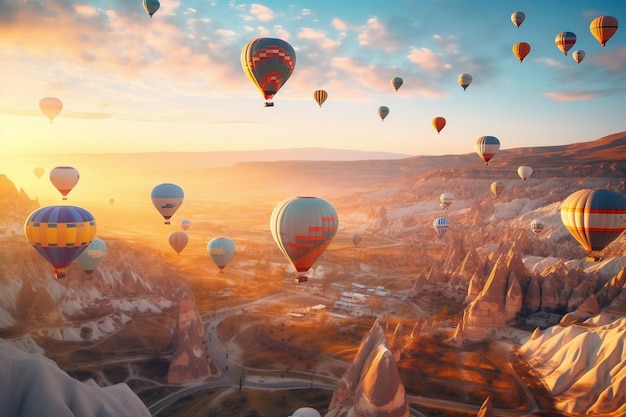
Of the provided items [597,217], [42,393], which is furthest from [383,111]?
[42,393]

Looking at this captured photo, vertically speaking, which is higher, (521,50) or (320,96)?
(521,50)

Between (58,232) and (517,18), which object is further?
(517,18)

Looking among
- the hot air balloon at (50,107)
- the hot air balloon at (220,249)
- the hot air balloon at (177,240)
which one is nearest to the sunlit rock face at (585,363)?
the hot air balloon at (220,249)

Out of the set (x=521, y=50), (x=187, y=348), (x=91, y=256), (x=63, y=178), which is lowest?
(x=187, y=348)

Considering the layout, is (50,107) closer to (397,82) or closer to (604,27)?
(397,82)

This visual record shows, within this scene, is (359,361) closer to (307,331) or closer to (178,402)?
(178,402)

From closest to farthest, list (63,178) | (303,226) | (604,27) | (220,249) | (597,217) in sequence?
(303,226), (597,217), (604,27), (220,249), (63,178)
